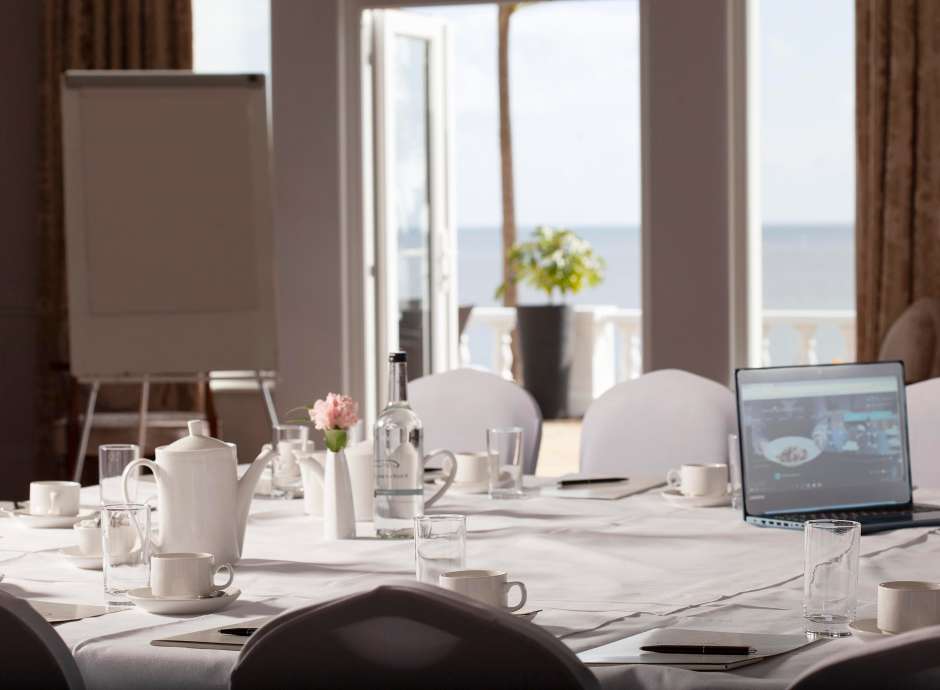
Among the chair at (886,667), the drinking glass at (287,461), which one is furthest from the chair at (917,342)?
the chair at (886,667)

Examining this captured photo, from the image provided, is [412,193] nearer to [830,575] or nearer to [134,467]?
[134,467]

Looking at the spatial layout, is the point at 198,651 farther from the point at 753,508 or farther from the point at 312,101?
the point at 312,101

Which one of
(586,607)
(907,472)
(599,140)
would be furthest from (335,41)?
(599,140)

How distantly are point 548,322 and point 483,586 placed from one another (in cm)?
790

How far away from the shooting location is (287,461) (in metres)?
2.74

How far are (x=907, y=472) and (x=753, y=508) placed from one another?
11.3 inches

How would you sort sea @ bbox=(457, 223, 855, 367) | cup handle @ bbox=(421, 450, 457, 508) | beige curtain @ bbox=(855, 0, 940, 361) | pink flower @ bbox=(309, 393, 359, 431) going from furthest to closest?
sea @ bbox=(457, 223, 855, 367) < beige curtain @ bbox=(855, 0, 940, 361) < cup handle @ bbox=(421, 450, 457, 508) < pink flower @ bbox=(309, 393, 359, 431)

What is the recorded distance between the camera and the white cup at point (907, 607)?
1454 mm

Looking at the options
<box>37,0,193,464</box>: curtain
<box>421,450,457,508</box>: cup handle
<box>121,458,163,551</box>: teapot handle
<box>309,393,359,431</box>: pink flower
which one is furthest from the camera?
<box>37,0,193,464</box>: curtain

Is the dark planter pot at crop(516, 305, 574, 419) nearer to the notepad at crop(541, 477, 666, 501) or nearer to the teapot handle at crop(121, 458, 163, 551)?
the notepad at crop(541, 477, 666, 501)

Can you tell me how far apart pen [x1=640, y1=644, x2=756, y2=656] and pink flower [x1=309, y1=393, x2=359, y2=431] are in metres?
0.85

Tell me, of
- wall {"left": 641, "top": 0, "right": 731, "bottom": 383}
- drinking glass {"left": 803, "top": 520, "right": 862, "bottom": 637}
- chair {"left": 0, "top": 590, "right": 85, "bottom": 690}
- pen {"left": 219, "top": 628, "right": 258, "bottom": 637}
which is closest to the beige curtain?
wall {"left": 641, "top": 0, "right": 731, "bottom": 383}

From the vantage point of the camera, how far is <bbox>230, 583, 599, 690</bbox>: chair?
1.17 m

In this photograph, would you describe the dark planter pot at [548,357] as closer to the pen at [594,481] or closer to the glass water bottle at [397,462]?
the pen at [594,481]
